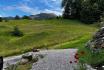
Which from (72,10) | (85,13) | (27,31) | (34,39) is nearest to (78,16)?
(72,10)

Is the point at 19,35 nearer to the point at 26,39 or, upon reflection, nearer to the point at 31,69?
the point at 26,39

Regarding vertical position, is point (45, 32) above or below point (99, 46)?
below

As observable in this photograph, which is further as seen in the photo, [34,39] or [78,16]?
[78,16]

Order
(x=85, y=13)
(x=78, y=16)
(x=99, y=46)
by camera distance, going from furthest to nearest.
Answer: (x=78, y=16)
(x=85, y=13)
(x=99, y=46)

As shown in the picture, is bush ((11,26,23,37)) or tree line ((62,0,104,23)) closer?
bush ((11,26,23,37))

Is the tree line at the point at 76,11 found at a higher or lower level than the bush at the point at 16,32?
higher

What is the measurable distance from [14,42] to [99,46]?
5213 cm

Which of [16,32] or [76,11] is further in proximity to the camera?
[76,11]

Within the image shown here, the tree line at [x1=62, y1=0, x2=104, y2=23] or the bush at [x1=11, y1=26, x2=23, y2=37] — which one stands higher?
the tree line at [x1=62, y1=0, x2=104, y2=23]

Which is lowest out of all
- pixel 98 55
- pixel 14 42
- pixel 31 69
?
pixel 14 42

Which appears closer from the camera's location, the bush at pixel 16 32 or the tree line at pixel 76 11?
the bush at pixel 16 32

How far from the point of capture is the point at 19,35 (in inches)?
3346

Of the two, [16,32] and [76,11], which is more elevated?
[76,11]

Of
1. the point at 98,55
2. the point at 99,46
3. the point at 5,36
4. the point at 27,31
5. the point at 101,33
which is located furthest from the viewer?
the point at 27,31
